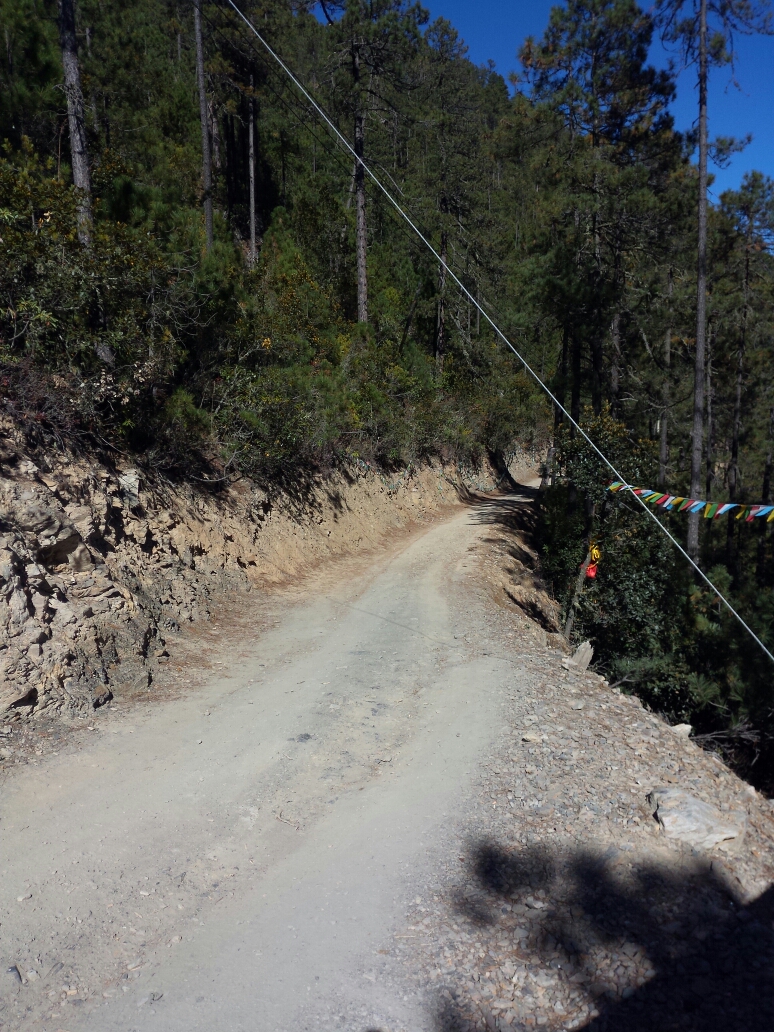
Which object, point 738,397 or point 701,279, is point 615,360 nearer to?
point 701,279

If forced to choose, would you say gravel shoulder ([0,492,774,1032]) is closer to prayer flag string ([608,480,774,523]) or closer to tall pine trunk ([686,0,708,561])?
prayer flag string ([608,480,774,523])

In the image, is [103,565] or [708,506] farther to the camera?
[708,506]

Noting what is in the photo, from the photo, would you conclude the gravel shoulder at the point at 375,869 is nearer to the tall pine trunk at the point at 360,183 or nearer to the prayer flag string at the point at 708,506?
the prayer flag string at the point at 708,506

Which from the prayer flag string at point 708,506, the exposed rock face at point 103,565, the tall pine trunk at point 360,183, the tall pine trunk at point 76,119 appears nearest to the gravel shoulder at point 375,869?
the exposed rock face at point 103,565

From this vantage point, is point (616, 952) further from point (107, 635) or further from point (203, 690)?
point (107, 635)

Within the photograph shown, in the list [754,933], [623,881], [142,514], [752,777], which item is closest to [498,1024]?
[623,881]

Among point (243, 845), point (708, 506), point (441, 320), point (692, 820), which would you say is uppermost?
point (441, 320)

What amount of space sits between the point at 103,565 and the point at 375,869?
494 centimetres

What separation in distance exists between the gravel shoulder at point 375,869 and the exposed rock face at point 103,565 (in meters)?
0.75

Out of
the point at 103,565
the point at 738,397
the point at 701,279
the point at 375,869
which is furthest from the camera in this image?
the point at 738,397

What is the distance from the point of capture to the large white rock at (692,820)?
5699mm

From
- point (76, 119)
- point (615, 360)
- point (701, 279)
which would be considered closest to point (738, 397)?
point (615, 360)

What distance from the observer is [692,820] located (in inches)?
229

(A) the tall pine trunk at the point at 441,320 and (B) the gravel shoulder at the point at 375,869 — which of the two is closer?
(B) the gravel shoulder at the point at 375,869
